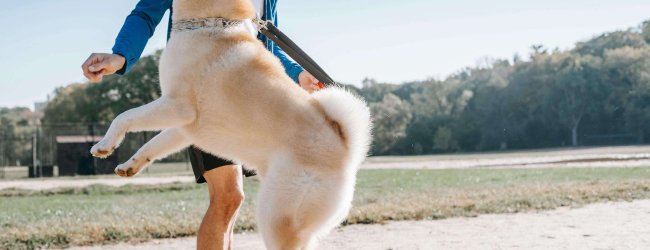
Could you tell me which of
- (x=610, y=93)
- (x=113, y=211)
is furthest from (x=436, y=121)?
(x=113, y=211)

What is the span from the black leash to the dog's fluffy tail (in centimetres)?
46

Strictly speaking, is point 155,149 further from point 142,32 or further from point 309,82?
point 309,82

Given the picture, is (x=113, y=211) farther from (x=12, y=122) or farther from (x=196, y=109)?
(x=12, y=122)

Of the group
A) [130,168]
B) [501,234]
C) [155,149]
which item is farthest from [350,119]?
[501,234]

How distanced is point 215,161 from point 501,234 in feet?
11.2

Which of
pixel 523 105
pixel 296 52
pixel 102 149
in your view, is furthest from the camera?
pixel 523 105

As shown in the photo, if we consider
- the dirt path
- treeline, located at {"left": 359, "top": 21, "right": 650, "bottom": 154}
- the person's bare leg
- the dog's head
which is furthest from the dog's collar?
treeline, located at {"left": 359, "top": 21, "right": 650, "bottom": 154}

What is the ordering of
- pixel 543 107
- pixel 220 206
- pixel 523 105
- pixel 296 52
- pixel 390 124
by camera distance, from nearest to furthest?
pixel 296 52
pixel 220 206
pixel 543 107
pixel 523 105
pixel 390 124

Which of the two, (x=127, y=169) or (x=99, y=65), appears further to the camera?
(x=127, y=169)

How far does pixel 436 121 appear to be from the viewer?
187ft

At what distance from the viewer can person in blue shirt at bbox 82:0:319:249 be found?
3.19 metres

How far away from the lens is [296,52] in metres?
3.37

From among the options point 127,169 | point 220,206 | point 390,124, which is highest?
point 390,124

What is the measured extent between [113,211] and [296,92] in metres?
7.27
